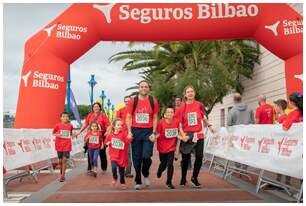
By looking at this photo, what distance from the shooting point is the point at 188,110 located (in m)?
7.56

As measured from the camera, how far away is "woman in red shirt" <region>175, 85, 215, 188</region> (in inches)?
293

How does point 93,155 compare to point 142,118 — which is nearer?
point 142,118

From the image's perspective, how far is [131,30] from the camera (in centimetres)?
1195

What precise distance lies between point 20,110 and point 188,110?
607 cm

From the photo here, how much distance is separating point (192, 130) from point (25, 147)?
3719 mm

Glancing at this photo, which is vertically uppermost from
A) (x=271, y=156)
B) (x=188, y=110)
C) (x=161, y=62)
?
(x=161, y=62)

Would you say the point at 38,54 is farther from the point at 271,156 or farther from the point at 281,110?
the point at 271,156

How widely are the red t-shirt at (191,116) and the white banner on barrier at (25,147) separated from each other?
3.27 meters

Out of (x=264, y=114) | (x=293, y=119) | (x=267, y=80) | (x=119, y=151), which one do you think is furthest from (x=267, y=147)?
(x=267, y=80)

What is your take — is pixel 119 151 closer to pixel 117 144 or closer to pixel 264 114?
pixel 117 144

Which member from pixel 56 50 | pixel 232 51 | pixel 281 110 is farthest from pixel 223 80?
pixel 281 110

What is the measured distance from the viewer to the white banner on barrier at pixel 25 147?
7773 mm

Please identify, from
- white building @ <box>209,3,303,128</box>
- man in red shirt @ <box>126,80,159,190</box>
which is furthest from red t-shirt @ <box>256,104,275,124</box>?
white building @ <box>209,3,303,128</box>

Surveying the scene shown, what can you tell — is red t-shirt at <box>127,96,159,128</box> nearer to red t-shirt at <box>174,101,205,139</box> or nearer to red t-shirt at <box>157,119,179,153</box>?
red t-shirt at <box>157,119,179,153</box>
